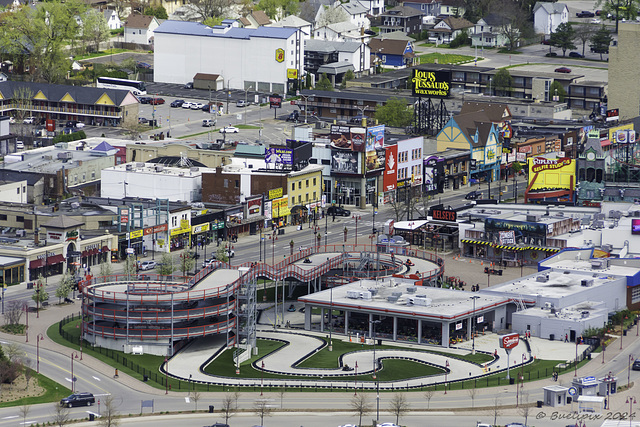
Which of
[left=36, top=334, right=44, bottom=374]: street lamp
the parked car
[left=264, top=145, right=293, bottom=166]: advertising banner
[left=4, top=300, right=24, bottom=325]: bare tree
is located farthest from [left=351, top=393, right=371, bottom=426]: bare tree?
[left=264, top=145, right=293, bottom=166]: advertising banner

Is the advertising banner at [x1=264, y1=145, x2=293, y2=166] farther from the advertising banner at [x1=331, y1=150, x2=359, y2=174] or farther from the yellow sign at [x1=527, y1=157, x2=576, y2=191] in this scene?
the yellow sign at [x1=527, y1=157, x2=576, y2=191]

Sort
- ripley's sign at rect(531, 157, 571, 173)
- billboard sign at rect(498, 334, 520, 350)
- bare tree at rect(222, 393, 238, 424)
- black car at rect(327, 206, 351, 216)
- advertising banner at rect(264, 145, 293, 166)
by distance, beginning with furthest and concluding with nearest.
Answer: ripley's sign at rect(531, 157, 571, 173)
black car at rect(327, 206, 351, 216)
advertising banner at rect(264, 145, 293, 166)
billboard sign at rect(498, 334, 520, 350)
bare tree at rect(222, 393, 238, 424)

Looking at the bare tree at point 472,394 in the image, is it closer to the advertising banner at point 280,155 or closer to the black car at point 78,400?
the black car at point 78,400

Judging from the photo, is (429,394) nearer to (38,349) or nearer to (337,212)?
(38,349)

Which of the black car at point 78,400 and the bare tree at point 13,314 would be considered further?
the bare tree at point 13,314

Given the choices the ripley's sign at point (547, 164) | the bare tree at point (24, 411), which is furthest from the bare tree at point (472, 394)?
the ripley's sign at point (547, 164)

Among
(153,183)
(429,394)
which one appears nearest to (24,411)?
(429,394)
